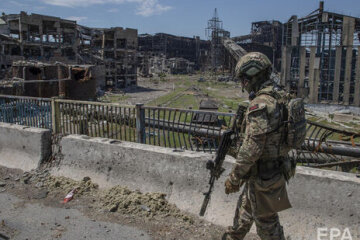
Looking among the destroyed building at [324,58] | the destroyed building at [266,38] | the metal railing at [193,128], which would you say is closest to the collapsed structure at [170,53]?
the destroyed building at [266,38]

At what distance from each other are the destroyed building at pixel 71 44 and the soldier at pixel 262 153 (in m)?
29.8

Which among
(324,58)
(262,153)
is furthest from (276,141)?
(324,58)

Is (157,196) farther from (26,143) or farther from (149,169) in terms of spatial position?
(26,143)

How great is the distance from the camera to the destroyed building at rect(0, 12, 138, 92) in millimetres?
30953

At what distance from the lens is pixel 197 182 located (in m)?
3.84

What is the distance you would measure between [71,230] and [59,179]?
141 centimetres

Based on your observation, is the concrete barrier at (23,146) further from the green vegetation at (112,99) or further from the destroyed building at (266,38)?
the destroyed building at (266,38)

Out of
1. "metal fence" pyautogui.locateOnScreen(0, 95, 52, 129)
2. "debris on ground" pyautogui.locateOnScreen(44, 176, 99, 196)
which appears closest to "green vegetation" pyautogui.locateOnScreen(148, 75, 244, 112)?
"metal fence" pyautogui.locateOnScreen(0, 95, 52, 129)

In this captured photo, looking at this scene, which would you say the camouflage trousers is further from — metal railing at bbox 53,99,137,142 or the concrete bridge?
metal railing at bbox 53,99,137,142

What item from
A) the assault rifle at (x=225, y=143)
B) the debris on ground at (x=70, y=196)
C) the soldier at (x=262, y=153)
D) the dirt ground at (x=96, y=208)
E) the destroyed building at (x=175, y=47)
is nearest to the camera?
the soldier at (x=262, y=153)

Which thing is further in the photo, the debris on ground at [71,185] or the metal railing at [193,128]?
the debris on ground at [71,185]

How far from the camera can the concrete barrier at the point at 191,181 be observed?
3109 millimetres

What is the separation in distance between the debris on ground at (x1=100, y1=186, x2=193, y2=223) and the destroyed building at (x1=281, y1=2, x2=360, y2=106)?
17969mm

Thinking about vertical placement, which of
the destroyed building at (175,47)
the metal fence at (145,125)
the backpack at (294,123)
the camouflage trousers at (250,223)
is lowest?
the camouflage trousers at (250,223)
